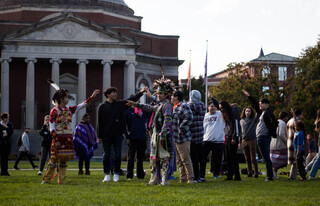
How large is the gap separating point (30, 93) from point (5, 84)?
2.24 metres

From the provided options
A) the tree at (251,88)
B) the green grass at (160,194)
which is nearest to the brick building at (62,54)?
the tree at (251,88)

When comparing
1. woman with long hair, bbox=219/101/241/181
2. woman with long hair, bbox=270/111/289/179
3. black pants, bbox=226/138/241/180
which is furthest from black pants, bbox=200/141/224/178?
woman with long hair, bbox=270/111/289/179

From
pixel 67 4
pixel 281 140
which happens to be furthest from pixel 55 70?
pixel 281 140

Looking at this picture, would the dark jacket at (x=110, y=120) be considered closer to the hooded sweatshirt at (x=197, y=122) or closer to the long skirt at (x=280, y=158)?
the hooded sweatshirt at (x=197, y=122)

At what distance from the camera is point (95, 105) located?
5100 centimetres

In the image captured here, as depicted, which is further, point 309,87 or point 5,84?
point 5,84

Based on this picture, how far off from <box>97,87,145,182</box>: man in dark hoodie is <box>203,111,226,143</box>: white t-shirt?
8.58 ft

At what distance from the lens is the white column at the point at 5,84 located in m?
47.9

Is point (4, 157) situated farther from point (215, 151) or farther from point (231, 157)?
point (231, 157)

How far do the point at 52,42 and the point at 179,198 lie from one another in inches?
1593

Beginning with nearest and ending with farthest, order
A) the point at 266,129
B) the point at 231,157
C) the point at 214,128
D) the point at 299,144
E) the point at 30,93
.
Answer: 1. the point at 266,129
2. the point at 231,157
3. the point at 299,144
4. the point at 214,128
5. the point at 30,93

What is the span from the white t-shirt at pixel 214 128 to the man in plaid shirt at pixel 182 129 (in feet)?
7.87

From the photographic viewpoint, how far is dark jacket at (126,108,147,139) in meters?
15.5

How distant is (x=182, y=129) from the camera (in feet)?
43.3
